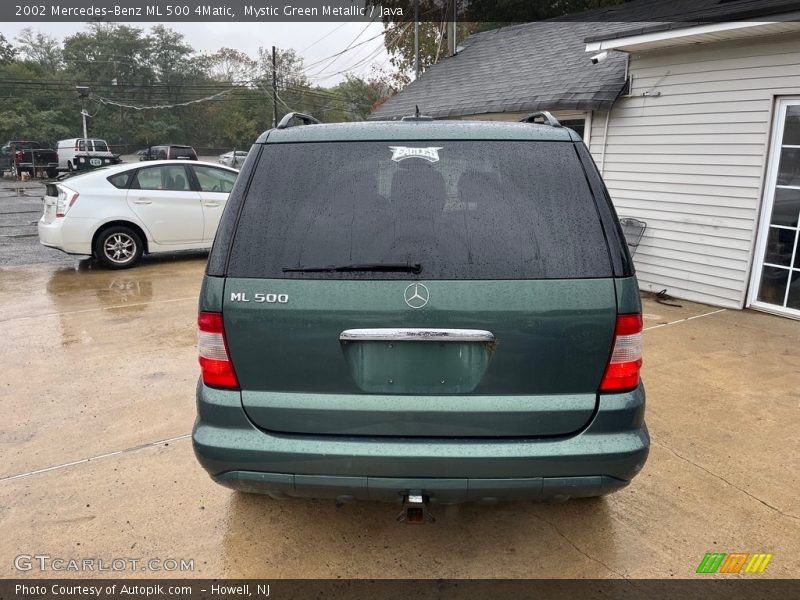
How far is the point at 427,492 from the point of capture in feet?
6.79

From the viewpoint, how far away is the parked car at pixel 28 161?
30.2 meters

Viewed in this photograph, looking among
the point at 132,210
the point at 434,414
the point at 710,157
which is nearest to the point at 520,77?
the point at 710,157

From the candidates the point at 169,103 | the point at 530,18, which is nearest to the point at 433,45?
the point at 530,18

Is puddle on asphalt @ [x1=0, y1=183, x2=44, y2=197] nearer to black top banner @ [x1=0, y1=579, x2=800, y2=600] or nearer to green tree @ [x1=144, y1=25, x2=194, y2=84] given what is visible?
black top banner @ [x1=0, y1=579, x2=800, y2=600]

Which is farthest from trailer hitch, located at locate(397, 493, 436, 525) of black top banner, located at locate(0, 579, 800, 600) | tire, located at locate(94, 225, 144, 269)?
tire, located at locate(94, 225, 144, 269)

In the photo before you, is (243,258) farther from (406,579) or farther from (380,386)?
(406,579)

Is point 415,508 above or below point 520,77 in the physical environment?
below

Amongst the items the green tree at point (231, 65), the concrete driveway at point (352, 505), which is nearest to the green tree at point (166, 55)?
the green tree at point (231, 65)

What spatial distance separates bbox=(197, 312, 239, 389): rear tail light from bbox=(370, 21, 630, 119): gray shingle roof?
7030 mm

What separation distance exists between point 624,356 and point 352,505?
156 centimetres

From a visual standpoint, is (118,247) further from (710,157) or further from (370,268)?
(710,157)

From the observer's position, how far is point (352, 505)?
9.46ft

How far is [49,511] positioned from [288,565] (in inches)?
50.9

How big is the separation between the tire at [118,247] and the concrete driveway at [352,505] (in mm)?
3982
